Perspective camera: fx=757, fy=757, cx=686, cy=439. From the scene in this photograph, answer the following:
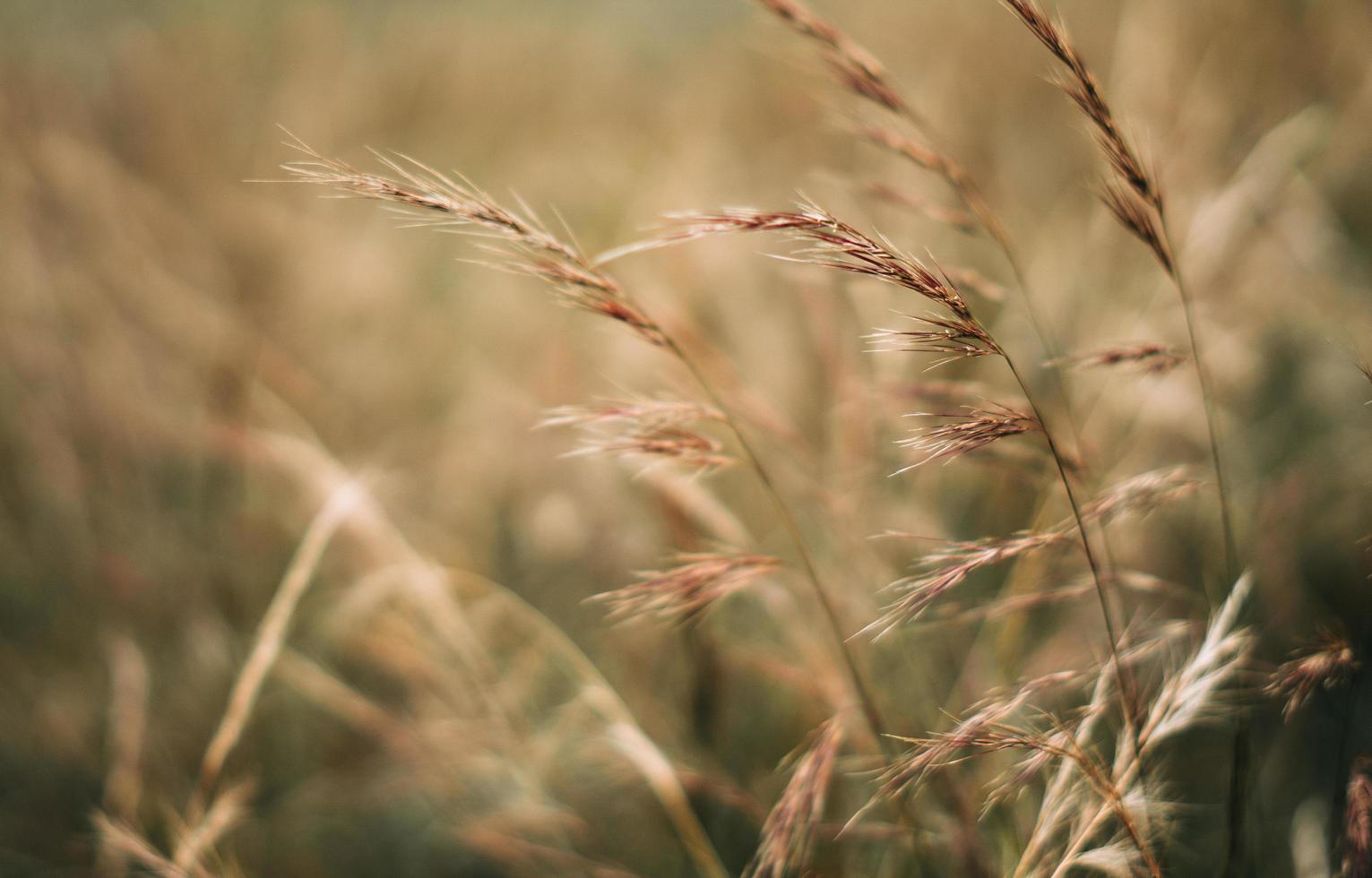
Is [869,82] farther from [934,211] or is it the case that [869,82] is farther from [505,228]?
[505,228]

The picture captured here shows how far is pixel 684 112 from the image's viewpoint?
7.47 ft

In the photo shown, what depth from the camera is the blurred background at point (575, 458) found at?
3.13 ft

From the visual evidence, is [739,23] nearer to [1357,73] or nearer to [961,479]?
[1357,73]

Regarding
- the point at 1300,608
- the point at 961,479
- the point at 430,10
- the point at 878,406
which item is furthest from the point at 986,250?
the point at 430,10

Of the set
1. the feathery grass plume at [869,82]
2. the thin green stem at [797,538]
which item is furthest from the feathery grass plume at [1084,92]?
the thin green stem at [797,538]

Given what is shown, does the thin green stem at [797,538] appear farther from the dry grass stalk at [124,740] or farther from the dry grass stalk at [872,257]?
the dry grass stalk at [124,740]

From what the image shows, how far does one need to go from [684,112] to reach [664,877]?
6.64 feet

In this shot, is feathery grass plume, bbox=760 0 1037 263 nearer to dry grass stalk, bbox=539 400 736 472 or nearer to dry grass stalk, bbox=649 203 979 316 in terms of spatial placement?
dry grass stalk, bbox=649 203 979 316

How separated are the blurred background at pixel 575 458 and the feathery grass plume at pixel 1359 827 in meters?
0.06

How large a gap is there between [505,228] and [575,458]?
102 centimetres

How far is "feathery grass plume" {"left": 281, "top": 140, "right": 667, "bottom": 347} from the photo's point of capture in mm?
475

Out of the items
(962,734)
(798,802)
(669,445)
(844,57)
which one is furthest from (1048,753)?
(844,57)

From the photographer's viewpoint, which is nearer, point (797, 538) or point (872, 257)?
point (872, 257)

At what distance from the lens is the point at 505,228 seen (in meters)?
0.48
